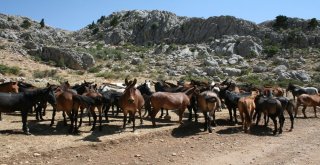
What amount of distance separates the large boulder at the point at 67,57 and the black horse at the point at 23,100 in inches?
1089

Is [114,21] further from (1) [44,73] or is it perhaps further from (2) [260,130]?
(2) [260,130]

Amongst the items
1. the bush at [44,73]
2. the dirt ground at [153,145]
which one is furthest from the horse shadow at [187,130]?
the bush at [44,73]

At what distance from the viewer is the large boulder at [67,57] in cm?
3984

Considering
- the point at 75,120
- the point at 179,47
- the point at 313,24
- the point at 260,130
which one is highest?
the point at 313,24

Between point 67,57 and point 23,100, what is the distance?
28981 millimetres

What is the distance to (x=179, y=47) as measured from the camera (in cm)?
6538

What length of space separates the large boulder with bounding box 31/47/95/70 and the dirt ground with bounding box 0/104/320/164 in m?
25.7

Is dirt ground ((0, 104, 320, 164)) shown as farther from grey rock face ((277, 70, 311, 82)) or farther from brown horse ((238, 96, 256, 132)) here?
grey rock face ((277, 70, 311, 82))

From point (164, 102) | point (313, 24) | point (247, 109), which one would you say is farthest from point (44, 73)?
→ point (313, 24)

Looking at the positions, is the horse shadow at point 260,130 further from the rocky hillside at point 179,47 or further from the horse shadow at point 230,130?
the rocky hillside at point 179,47

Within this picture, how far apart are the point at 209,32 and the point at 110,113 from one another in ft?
200

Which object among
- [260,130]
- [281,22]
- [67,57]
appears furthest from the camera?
[281,22]

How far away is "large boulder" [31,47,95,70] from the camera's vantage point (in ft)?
131

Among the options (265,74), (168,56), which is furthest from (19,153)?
(168,56)
